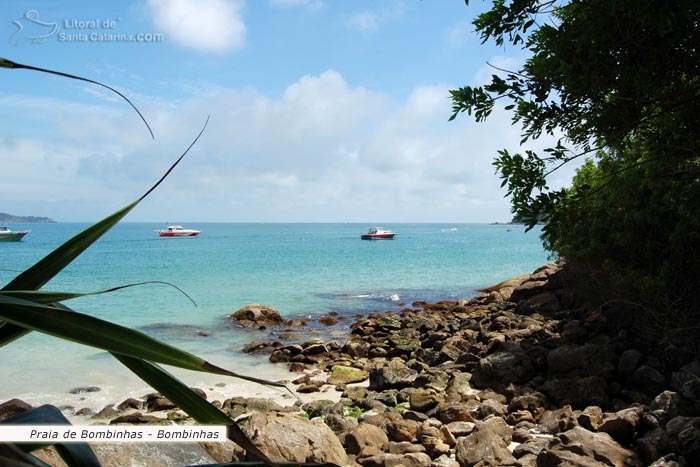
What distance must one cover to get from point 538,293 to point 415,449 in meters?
14.3

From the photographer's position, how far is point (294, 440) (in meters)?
5.84

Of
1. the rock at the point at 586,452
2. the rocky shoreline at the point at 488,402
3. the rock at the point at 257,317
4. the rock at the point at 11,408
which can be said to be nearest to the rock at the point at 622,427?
the rocky shoreline at the point at 488,402

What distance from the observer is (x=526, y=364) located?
30.8ft

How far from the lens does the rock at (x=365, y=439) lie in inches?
249

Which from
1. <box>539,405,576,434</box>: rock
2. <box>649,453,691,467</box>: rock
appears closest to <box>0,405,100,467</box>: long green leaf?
<box>649,453,691,467</box>: rock

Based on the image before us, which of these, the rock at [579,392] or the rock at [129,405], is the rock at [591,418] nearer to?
the rock at [579,392]

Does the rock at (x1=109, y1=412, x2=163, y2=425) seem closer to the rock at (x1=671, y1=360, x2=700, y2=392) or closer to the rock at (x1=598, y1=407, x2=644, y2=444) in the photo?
the rock at (x1=598, y1=407, x2=644, y2=444)

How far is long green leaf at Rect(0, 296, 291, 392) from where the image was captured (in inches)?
25.6

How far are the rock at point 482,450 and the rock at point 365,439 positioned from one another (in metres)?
1.01

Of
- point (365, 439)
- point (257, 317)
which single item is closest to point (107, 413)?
point (365, 439)

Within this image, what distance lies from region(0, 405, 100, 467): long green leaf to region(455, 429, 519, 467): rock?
5412 mm

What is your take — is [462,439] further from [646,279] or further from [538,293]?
[538,293]

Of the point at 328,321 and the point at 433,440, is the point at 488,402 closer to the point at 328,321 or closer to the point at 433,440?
the point at 433,440

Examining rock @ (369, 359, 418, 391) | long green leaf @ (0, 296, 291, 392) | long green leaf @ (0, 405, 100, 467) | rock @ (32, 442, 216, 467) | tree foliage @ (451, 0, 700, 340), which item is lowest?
rock @ (369, 359, 418, 391)
